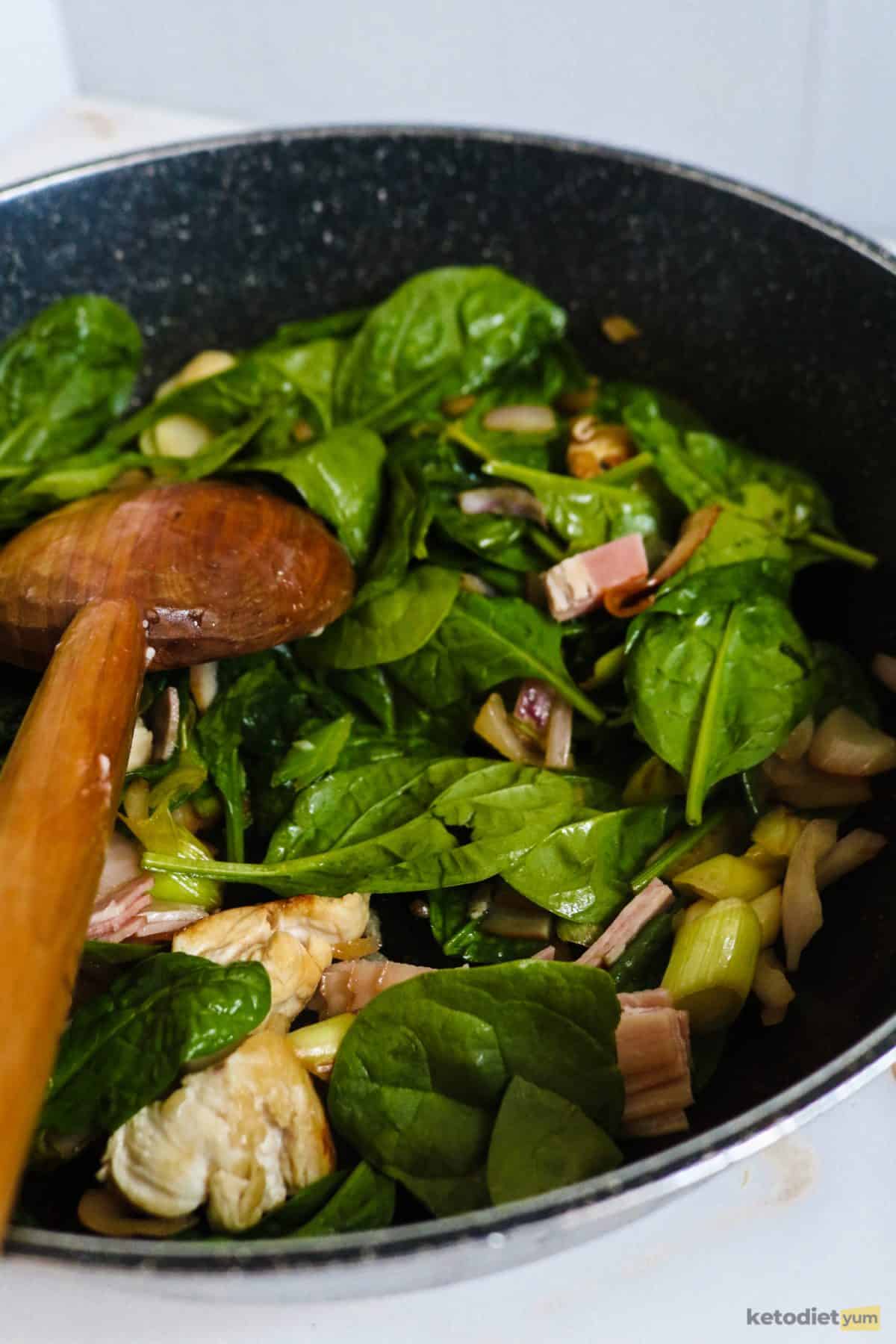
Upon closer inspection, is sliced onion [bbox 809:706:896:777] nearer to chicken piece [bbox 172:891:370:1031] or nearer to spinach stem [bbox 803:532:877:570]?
spinach stem [bbox 803:532:877:570]

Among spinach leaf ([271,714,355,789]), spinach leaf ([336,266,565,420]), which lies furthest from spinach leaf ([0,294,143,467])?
spinach leaf ([271,714,355,789])

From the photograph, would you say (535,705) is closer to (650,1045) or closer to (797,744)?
(797,744)

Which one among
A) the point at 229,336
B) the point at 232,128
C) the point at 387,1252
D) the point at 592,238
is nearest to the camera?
the point at 387,1252

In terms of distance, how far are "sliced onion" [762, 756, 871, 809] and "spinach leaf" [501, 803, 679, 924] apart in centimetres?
12

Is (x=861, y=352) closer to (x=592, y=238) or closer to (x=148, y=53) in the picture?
(x=592, y=238)

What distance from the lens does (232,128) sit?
1971 millimetres

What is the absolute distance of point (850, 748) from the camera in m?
1.10

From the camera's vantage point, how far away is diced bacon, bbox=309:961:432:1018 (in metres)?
0.99

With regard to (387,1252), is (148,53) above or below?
above

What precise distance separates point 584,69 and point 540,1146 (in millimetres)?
1510

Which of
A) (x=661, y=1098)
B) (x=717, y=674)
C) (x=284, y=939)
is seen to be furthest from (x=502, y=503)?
(x=661, y=1098)

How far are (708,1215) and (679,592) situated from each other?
0.57m

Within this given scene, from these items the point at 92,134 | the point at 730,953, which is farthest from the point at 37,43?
the point at 730,953

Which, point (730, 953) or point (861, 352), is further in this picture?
point (861, 352)
